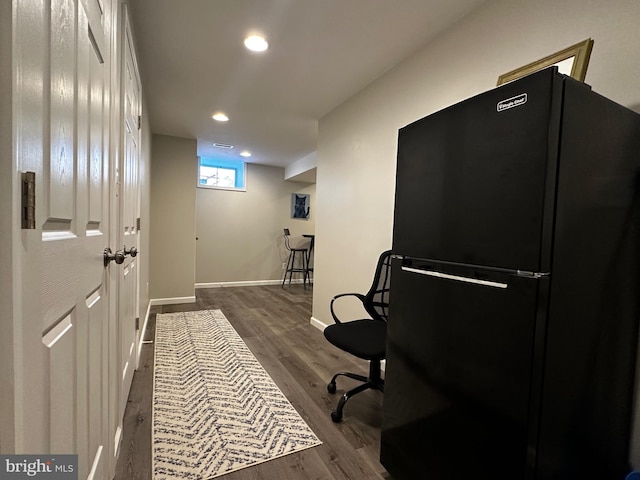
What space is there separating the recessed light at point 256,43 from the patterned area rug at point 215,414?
240cm

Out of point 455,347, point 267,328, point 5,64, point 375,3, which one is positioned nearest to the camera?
point 5,64

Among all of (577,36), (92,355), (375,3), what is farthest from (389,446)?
(375,3)

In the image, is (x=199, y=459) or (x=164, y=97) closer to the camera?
(x=199, y=459)

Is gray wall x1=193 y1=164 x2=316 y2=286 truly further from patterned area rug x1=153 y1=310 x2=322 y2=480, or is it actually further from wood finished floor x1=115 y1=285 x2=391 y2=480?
patterned area rug x1=153 y1=310 x2=322 y2=480

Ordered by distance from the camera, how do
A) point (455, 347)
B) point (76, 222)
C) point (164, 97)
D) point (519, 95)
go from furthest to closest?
point (164, 97) < point (455, 347) < point (519, 95) < point (76, 222)

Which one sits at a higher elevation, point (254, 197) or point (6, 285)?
point (254, 197)

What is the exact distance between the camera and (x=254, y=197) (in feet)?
19.8

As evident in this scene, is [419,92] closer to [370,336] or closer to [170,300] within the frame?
[370,336]

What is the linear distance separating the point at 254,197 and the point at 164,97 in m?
3.13

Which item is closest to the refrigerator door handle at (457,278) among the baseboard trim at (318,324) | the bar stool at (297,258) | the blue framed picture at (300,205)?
the baseboard trim at (318,324)

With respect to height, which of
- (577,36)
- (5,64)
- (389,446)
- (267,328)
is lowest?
(267,328)

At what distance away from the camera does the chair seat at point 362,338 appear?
1.72 m

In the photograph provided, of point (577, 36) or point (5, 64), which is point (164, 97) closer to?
point (5, 64)

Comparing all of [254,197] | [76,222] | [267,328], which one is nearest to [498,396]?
[76,222]
